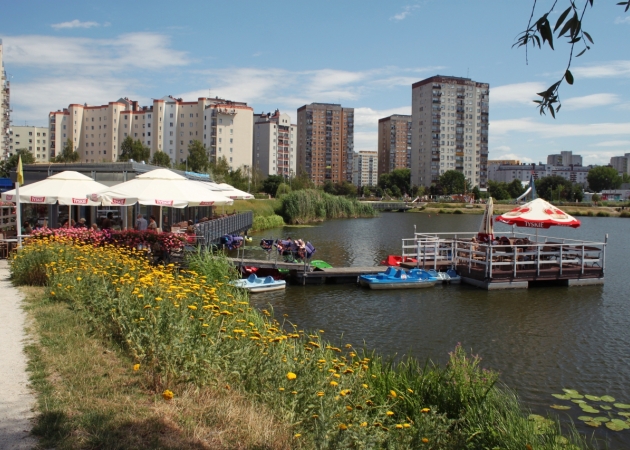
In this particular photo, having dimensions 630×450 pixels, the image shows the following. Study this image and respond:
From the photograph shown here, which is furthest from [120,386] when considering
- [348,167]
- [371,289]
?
[348,167]

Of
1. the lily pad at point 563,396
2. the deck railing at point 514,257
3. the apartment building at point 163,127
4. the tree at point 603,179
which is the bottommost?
the lily pad at point 563,396

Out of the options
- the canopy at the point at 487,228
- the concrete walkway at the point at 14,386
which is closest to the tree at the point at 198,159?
the canopy at the point at 487,228

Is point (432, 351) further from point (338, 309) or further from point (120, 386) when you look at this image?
point (120, 386)

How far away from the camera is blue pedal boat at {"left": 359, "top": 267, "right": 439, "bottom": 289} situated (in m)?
20.3

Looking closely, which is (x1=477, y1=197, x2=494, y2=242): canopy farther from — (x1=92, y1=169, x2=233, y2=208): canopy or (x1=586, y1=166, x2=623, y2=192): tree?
(x1=586, y1=166, x2=623, y2=192): tree

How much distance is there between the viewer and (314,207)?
6494 cm

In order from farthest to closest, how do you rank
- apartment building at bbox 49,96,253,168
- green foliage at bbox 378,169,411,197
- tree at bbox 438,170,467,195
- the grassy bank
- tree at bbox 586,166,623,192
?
tree at bbox 586,166,623,192 < green foliage at bbox 378,169,411,197 < tree at bbox 438,170,467,195 < apartment building at bbox 49,96,253,168 < the grassy bank

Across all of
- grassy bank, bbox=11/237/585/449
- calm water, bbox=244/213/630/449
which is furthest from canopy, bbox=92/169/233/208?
grassy bank, bbox=11/237/585/449

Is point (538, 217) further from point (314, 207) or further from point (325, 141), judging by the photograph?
point (325, 141)

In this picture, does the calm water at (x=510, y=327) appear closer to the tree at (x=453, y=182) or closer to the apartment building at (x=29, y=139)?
the tree at (x=453, y=182)

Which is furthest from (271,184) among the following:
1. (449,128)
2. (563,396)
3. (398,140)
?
(398,140)

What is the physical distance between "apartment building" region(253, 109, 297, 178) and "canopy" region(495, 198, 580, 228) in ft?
358

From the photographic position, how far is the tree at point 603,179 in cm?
18325

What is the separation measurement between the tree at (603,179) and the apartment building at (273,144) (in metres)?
108
